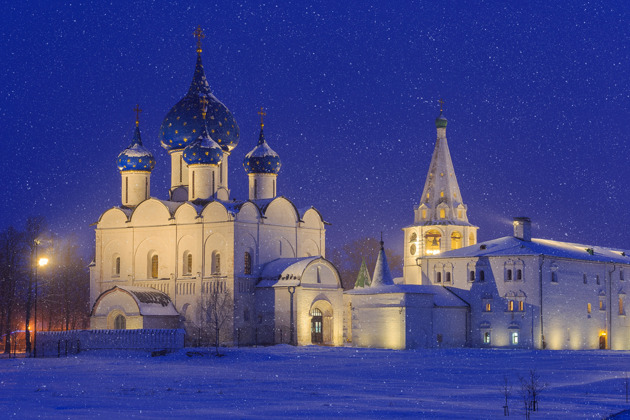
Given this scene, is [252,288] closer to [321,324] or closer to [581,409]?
[321,324]

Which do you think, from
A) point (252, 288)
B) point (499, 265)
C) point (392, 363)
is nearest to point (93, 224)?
point (252, 288)

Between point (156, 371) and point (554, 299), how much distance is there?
21612 millimetres

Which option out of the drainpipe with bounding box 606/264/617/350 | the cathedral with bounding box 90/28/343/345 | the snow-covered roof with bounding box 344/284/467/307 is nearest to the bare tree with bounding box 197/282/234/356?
the cathedral with bounding box 90/28/343/345

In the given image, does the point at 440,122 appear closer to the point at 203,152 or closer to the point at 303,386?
the point at 203,152

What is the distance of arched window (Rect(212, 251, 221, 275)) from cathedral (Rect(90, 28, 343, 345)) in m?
0.04

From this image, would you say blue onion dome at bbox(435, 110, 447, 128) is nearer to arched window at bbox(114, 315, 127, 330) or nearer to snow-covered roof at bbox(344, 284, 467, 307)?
snow-covered roof at bbox(344, 284, 467, 307)

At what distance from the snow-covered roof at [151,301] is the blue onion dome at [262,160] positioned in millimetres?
7581

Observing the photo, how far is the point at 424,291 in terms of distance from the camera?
41719 millimetres

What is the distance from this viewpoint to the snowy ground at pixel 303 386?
17.8m

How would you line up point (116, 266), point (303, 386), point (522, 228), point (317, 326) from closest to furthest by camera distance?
point (303, 386), point (317, 326), point (522, 228), point (116, 266)

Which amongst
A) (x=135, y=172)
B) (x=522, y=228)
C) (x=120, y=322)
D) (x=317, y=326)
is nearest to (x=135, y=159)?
(x=135, y=172)

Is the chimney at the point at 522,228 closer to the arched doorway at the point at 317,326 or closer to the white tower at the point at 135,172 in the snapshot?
the arched doorway at the point at 317,326

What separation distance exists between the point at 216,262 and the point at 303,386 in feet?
71.8

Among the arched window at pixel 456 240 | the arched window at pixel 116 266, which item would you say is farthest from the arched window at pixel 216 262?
the arched window at pixel 456 240
